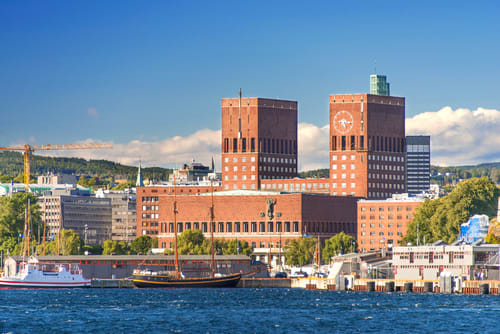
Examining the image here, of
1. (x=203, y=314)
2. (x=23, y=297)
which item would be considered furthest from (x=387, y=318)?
(x=23, y=297)

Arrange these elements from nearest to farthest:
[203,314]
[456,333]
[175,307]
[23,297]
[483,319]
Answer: [456,333]
[483,319]
[203,314]
[175,307]
[23,297]

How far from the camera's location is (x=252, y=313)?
493ft

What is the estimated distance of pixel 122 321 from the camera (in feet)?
449

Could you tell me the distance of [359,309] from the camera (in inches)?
6117

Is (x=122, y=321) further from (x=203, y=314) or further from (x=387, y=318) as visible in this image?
(x=387, y=318)

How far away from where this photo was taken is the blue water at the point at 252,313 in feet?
423

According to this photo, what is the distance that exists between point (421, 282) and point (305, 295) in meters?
19.1

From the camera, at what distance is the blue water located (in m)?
129

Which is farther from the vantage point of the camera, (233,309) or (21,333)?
(233,309)

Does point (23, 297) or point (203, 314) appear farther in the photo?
point (23, 297)

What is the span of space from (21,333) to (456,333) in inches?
1714

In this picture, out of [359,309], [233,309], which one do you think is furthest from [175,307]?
[359,309]

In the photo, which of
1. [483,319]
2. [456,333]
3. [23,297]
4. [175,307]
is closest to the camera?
[456,333]

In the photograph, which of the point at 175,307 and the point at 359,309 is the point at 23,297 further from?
the point at 359,309
